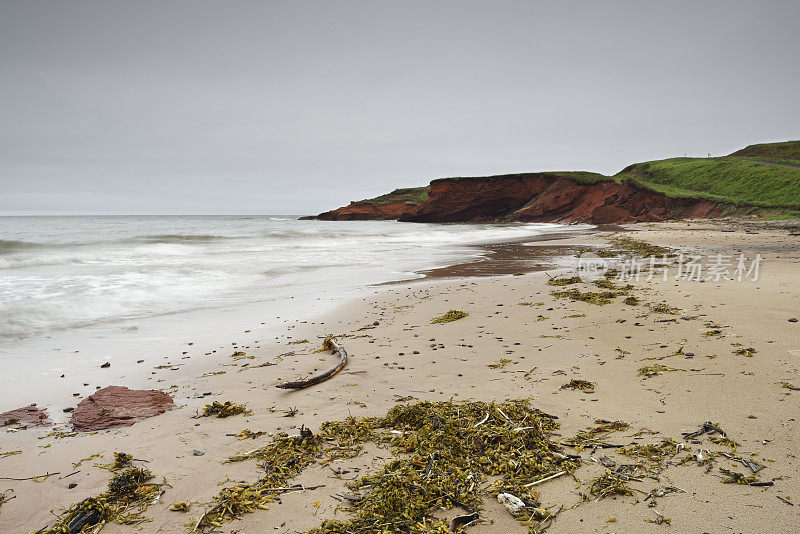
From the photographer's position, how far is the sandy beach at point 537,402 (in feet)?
7.30

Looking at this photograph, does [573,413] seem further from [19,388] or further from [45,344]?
[45,344]

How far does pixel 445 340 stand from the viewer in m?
5.81

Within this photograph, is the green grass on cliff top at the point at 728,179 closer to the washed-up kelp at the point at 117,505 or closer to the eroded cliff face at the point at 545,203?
the eroded cliff face at the point at 545,203

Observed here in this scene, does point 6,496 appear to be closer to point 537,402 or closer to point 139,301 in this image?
point 537,402

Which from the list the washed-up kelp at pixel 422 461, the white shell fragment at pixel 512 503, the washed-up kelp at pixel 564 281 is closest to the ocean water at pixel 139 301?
the washed-up kelp at pixel 422 461

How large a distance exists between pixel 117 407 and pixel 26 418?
845mm

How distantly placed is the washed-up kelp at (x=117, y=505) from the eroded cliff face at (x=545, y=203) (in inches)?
1897

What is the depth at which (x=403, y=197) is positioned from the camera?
95938mm

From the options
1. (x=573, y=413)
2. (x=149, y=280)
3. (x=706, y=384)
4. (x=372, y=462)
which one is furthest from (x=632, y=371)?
(x=149, y=280)

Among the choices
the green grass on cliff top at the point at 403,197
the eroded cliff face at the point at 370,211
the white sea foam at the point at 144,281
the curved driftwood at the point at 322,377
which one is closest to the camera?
the curved driftwood at the point at 322,377

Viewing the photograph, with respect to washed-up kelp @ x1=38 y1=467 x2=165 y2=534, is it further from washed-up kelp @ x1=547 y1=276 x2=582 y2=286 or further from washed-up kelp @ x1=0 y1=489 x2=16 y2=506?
washed-up kelp @ x1=547 y1=276 x2=582 y2=286

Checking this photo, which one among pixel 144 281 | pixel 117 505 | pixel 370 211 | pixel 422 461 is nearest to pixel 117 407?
pixel 117 505

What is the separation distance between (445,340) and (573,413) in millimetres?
2642

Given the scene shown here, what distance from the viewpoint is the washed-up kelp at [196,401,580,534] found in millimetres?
2268
